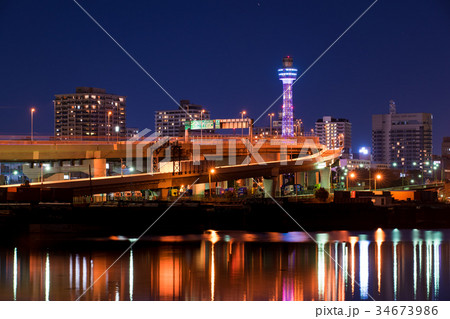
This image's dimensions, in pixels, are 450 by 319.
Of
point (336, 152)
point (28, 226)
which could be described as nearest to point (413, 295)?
point (28, 226)

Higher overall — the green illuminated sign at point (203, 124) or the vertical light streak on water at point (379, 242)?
the green illuminated sign at point (203, 124)

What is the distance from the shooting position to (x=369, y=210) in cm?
9431

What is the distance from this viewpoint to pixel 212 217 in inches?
3428

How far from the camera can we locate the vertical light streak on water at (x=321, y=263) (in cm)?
4537

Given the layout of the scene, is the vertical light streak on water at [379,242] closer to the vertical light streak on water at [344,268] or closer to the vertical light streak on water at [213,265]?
the vertical light streak on water at [344,268]

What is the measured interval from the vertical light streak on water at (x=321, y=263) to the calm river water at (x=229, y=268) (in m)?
0.07

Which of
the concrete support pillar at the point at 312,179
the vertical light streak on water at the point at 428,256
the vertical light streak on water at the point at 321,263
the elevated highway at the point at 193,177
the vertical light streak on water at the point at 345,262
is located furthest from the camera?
the concrete support pillar at the point at 312,179

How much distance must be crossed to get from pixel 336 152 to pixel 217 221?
74.7 meters

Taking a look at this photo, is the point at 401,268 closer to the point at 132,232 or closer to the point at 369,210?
the point at 132,232

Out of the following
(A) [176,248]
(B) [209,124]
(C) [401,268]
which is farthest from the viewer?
(B) [209,124]

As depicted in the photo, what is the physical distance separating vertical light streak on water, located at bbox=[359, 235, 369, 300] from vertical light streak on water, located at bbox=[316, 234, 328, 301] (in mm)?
2361

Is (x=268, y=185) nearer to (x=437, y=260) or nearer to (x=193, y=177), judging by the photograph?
(x=193, y=177)

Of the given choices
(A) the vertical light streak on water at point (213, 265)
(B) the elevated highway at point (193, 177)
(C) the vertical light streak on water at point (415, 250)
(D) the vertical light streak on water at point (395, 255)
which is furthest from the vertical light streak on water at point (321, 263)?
(B) the elevated highway at point (193, 177)

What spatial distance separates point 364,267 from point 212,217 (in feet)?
114
